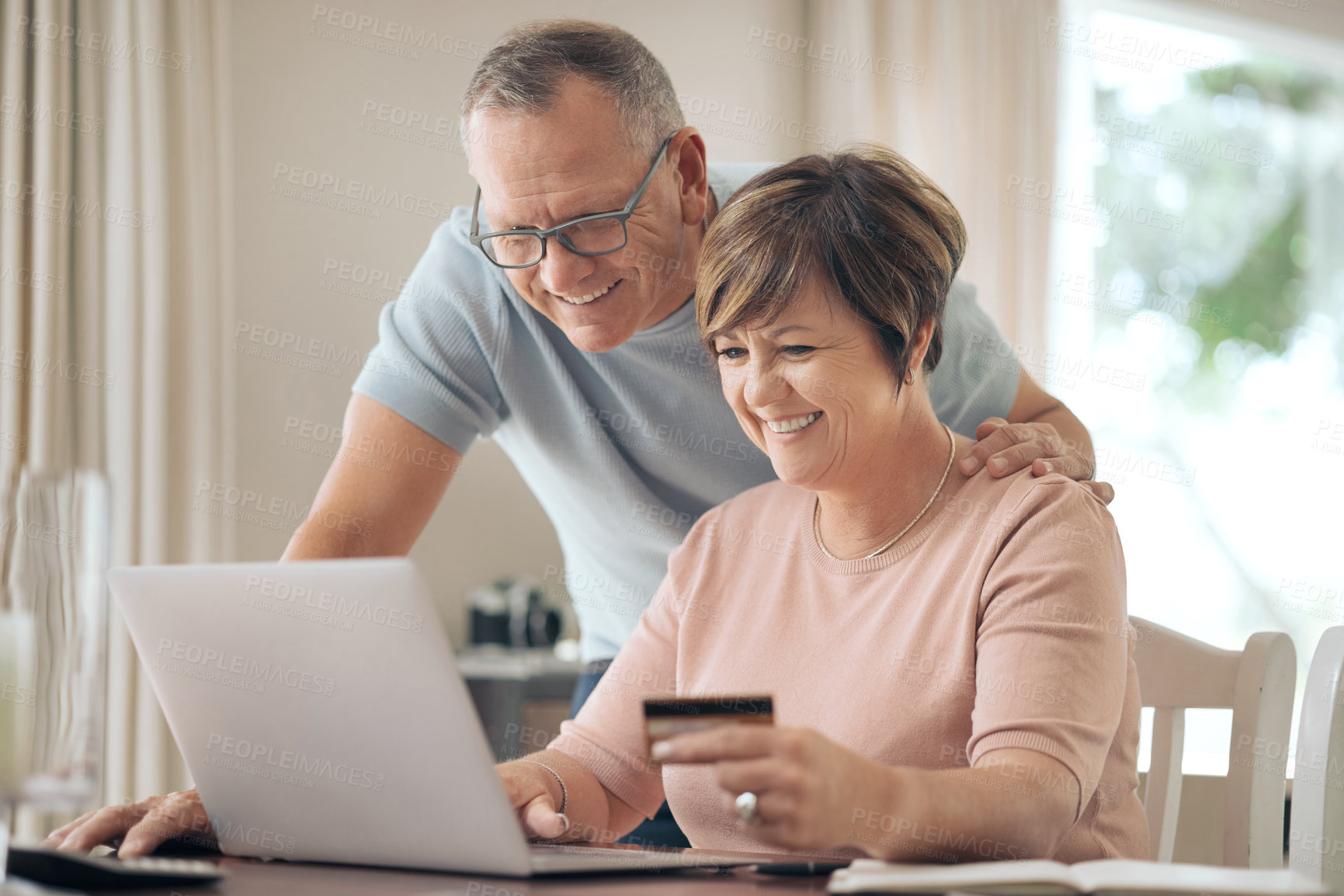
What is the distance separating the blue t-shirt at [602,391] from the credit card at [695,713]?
870 millimetres

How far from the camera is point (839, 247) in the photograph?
3.61ft

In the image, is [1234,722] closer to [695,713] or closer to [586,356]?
[695,713]

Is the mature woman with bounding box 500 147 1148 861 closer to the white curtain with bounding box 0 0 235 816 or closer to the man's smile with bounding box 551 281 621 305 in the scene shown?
the man's smile with bounding box 551 281 621 305

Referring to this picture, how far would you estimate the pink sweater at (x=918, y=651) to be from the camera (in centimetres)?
93

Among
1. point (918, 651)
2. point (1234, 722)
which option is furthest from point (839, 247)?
point (1234, 722)

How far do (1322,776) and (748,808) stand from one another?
0.63 metres

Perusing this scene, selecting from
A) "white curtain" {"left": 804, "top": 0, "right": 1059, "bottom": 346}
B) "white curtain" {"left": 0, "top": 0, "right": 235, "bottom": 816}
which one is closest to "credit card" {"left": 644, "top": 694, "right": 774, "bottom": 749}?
"white curtain" {"left": 0, "top": 0, "right": 235, "bottom": 816}

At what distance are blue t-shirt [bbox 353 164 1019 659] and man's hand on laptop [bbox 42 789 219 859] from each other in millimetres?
683

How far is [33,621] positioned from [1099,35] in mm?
3961

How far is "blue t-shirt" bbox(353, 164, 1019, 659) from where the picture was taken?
1551 mm

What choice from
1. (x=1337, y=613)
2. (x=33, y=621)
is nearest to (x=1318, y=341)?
(x=1337, y=613)

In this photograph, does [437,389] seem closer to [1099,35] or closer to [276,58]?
[276,58]

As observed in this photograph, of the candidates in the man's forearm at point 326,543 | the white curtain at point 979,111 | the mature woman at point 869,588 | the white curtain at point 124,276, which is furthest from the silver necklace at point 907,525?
the white curtain at point 979,111

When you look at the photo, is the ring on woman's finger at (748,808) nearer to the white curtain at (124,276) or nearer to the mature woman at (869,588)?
the mature woman at (869,588)
